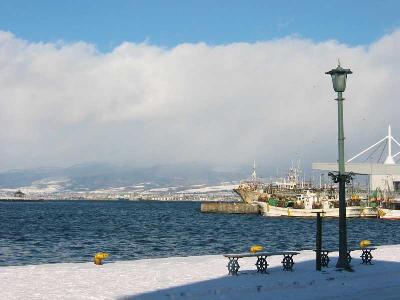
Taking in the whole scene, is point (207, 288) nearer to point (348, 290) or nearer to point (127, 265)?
point (348, 290)

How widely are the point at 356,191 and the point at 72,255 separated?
141 meters

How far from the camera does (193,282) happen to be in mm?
18578

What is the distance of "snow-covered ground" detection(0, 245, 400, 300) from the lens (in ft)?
54.5

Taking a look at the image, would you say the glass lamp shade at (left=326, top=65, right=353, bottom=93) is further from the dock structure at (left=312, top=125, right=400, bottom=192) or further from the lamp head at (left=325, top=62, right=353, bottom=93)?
the dock structure at (left=312, top=125, right=400, bottom=192)

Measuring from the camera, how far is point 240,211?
506 feet

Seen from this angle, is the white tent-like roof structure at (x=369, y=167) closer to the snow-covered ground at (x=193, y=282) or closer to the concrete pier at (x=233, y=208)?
the concrete pier at (x=233, y=208)

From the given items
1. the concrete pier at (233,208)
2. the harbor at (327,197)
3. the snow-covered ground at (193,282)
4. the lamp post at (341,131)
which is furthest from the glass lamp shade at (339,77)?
the concrete pier at (233,208)

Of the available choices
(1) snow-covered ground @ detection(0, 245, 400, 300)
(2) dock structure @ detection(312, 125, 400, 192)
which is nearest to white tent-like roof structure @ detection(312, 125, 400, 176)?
(2) dock structure @ detection(312, 125, 400, 192)

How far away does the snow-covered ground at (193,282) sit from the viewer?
16.6 metres

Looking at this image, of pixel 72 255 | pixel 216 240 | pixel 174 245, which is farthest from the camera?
pixel 216 240

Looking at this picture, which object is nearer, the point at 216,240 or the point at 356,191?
the point at 216,240

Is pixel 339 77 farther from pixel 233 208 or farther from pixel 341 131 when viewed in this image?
pixel 233 208

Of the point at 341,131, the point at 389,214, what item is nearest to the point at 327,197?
the point at 389,214

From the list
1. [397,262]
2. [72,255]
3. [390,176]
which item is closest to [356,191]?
[390,176]
